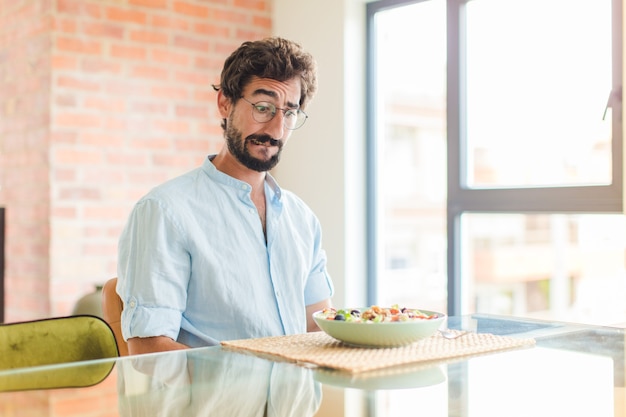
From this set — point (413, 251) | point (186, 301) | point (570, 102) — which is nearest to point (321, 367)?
point (186, 301)

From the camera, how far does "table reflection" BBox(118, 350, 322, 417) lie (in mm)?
1003

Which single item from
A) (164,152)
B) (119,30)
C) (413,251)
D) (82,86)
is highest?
(119,30)

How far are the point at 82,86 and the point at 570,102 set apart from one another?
1924 millimetres

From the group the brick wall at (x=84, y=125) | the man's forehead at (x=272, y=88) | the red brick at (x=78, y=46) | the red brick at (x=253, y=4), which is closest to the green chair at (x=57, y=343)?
the man's forehead at (x=272, y=88)

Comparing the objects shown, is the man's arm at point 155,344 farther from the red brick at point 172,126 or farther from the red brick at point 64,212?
the red brick at point 172,126

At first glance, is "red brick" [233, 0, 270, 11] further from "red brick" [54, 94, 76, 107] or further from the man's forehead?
the man's forehead

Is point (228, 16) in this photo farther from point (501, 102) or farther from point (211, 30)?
Answer: point (501, 102)

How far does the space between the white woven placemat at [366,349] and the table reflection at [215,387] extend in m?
0.05

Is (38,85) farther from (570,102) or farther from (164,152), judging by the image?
(570,102)

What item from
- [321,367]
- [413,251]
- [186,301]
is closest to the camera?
[321,367]

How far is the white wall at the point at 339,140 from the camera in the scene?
3.53 meters

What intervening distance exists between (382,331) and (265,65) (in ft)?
2.99

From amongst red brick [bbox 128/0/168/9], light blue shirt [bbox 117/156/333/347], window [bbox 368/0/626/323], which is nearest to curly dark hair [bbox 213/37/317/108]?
light blue shirt [bbox 117/156/333/347]

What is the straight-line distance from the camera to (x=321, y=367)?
1.25m
